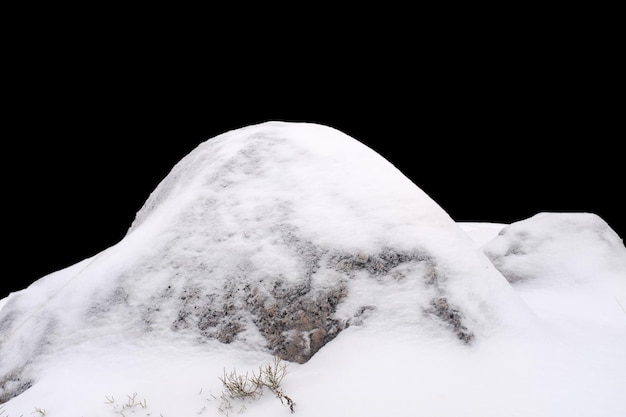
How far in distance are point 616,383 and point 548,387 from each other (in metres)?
0.58

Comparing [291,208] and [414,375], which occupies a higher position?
[291,208]

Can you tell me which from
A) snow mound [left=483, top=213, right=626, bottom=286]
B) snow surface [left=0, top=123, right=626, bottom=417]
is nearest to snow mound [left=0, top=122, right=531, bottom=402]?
snow surface [left=0, top=123, right=626, bottom=417]

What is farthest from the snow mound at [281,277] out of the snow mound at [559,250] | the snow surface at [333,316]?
the snow mound at [559,250]

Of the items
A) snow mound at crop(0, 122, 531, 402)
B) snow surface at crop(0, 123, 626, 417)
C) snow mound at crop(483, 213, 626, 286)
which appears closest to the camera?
snow surface at crop(0, 123, 626, 417)

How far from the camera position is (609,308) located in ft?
18.2

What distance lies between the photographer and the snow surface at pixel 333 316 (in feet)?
11.7

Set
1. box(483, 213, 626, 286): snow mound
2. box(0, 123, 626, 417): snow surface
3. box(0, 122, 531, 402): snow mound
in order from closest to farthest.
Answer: box(0, 123, 626, 417): snow surface, box(0, 122, 531, 402): snow mound, box(483, 213, 626, 286): snow mound

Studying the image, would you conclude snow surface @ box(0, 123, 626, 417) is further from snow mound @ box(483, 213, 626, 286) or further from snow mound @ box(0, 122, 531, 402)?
snow mound @ box(483, 213, 626, 286)

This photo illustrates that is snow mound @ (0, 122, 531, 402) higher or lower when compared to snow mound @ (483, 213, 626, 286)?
higher

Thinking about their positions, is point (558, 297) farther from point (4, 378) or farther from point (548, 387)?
point (4, 378)

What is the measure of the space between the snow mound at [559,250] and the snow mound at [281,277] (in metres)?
2.25

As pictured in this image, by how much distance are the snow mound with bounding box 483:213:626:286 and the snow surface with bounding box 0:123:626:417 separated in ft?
2.66

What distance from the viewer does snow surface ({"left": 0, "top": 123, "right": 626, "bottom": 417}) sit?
3574mm

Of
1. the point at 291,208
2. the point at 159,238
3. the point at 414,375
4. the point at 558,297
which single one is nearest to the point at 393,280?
the point at 414,375
